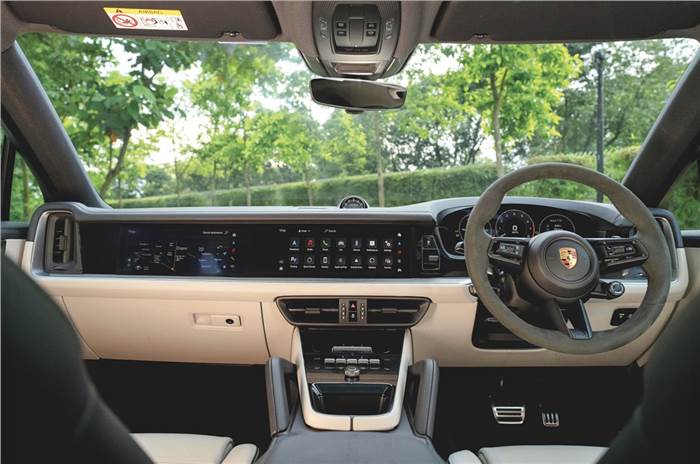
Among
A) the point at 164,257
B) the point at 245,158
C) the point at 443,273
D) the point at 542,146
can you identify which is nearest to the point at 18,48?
the point at 164,257

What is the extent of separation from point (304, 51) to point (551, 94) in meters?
2.16

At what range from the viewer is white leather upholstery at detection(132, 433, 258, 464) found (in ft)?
5.89

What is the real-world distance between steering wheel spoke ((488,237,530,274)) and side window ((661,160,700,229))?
1.23 meters

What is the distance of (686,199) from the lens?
268 centimetres

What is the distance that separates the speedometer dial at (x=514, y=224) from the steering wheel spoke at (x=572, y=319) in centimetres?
58

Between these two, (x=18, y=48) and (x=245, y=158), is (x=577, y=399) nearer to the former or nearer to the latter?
(x=245, y=158)

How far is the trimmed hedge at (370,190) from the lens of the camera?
9.04ft

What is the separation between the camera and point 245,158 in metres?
3.93

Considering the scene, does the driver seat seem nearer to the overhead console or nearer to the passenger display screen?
the overhead console

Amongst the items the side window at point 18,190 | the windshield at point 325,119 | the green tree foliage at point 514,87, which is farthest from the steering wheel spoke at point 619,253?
the side window at point 18,190

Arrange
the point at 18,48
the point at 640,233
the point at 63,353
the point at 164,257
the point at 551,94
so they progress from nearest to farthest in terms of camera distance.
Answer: the point at 63,353
the point at 640,233
the point at 18,48
the point at 164,257
the point at 551,94

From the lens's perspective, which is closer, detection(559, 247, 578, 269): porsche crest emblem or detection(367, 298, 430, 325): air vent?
detection(559, 247, 578, 269): porsche crest emblem

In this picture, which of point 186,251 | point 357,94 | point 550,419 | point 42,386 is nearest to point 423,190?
point 357,94

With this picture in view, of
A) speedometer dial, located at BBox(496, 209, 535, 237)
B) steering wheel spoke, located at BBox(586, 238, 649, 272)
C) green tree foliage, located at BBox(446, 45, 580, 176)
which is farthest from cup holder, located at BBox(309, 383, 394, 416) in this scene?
green tree foliage, located at BBox(446, 45, 580, 176)
